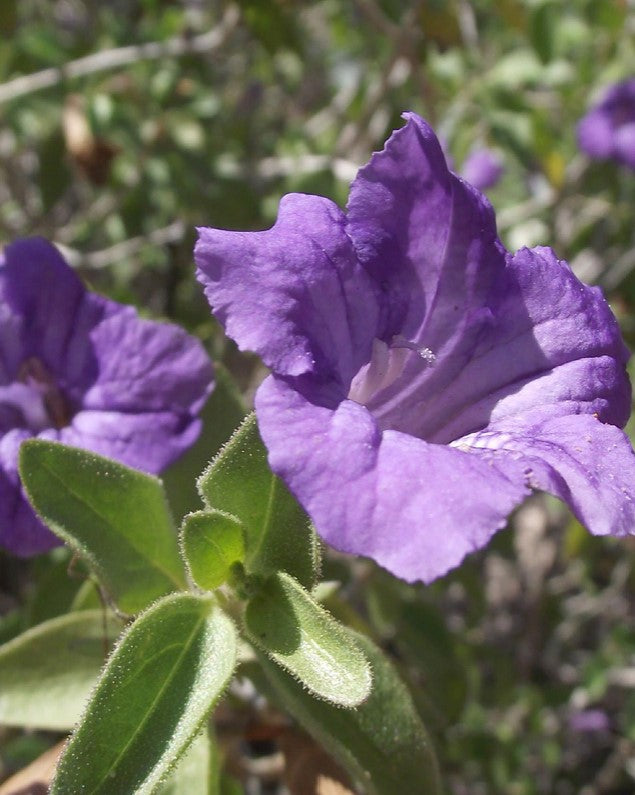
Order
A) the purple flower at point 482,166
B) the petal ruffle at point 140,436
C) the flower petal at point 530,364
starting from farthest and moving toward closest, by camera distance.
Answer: the purple flower at point 482,166 → the petal ruffle at point 140,436 → the flower petal at point 530,364

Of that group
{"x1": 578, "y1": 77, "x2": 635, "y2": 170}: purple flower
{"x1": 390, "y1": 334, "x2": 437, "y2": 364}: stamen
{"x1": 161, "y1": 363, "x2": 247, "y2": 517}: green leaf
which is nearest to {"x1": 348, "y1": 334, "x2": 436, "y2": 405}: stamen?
{"x1": 390, "y1": 334, "x2": 437, "y2": 364}: stamen

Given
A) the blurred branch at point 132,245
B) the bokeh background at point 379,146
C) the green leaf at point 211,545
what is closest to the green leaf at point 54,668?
the green leaf at point 211,545

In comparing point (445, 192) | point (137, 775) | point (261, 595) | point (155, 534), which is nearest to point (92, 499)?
point (155, 534)

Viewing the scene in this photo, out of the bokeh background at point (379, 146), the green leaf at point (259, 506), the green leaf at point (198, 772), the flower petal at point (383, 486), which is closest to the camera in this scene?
the flower petal at point (383, 486)

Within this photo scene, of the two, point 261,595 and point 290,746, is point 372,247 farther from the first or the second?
point 290,746

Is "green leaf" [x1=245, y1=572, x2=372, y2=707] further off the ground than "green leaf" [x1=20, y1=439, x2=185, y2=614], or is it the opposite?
"green leaf" [x1=20, y1=439, x2=185, y2=614]

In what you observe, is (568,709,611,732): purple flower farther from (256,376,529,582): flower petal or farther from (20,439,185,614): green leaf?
(256,376,529,582): flower petal

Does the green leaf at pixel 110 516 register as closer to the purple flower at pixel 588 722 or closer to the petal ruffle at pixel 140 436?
the petal ruffle at pixel 140 436
